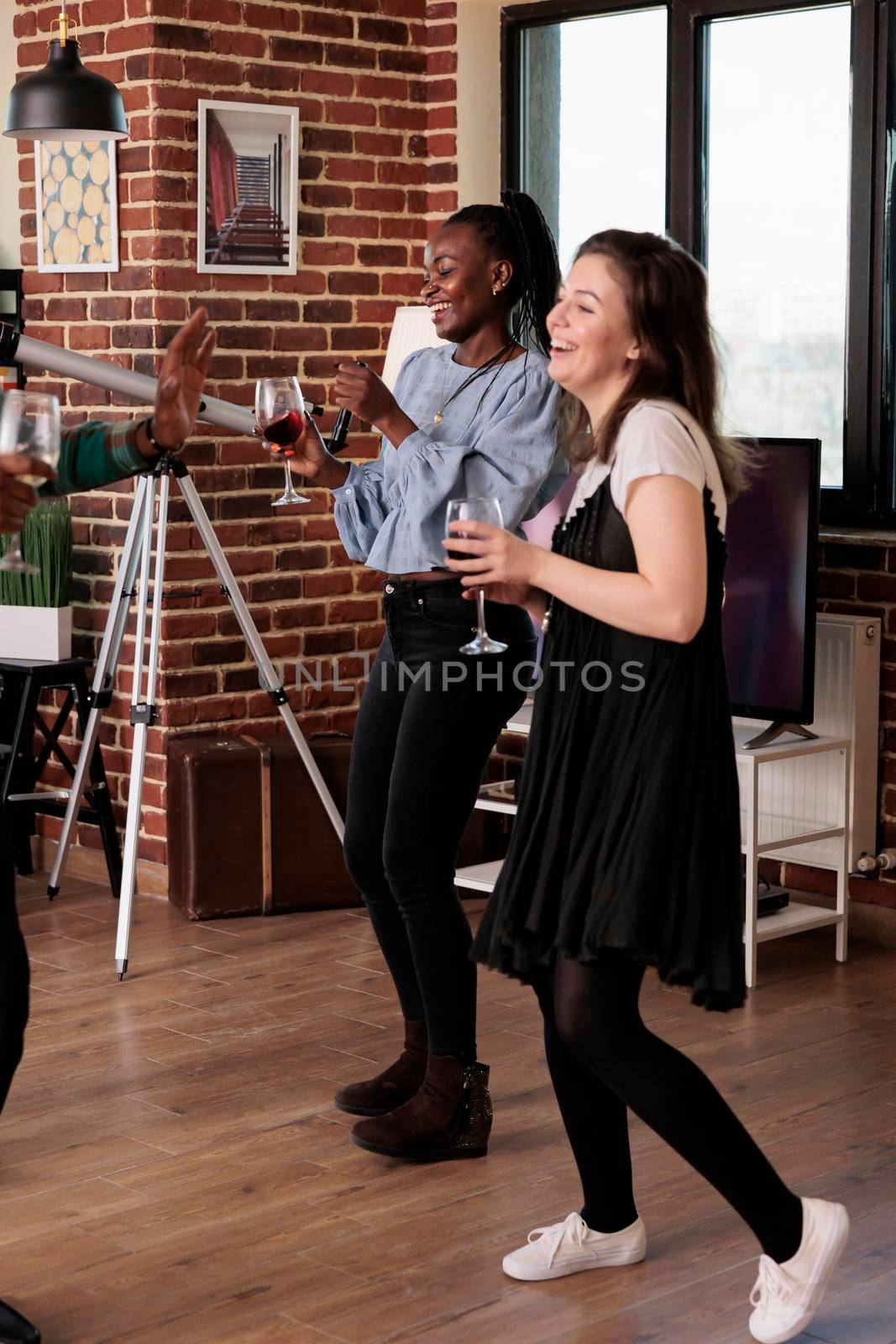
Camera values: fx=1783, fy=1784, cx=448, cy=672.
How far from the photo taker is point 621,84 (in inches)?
204

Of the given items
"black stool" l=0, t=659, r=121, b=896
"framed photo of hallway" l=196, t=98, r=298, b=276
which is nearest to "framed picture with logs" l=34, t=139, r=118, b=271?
"framed photo of hallway" l=196, t=98, r=298, b=276

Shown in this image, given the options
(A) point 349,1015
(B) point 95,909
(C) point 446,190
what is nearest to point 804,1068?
(A) point 349,1015

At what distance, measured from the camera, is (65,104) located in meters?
4.23

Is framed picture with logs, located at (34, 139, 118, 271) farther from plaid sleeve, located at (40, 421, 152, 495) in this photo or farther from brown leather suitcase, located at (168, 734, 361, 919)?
plaid sleeve, located at (40, 421, 152, 495)

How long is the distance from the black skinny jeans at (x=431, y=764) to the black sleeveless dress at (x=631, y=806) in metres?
0.53

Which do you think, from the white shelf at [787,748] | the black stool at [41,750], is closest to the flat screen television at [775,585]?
the white shelf at [787,748]

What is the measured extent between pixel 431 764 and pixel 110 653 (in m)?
1.84

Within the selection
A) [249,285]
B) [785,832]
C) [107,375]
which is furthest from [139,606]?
[785,832]

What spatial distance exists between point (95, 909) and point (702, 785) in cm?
289

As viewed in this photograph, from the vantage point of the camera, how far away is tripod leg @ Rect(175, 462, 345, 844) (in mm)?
4555

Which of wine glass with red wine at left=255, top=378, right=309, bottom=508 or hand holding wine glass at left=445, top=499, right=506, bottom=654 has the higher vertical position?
wine glass with red wine at left=255, top=378, right=309, bottom=508

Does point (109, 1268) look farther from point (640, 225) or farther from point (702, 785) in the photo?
point (640, 225)

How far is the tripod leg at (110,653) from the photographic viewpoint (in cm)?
448

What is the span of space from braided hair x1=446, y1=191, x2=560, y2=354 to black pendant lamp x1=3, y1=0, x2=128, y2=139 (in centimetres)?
154
